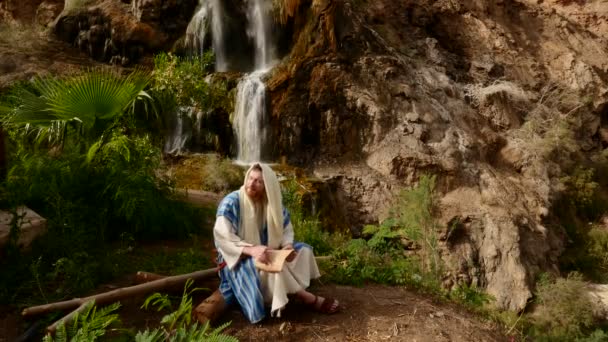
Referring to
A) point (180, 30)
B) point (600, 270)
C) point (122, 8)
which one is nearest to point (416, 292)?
point (600, 270)

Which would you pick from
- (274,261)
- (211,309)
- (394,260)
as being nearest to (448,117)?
(394,260)

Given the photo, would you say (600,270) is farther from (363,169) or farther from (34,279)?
(34,279)

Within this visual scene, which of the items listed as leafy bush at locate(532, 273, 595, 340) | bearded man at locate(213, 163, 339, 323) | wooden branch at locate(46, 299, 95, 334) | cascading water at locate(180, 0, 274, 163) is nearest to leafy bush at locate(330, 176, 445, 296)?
bearded man at locate(213, 163, 339, 323)

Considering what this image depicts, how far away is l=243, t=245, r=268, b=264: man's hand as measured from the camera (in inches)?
135

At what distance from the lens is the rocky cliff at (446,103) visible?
9727 millimetres

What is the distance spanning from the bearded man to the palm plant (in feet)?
7.75

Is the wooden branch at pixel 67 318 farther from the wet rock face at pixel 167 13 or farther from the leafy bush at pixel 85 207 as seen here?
the wet rock face at pixel 167 13

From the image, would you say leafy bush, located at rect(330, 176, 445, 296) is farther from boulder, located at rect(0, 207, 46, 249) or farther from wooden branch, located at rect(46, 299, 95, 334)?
boulder, located at rect(0, 207, 46, 249)

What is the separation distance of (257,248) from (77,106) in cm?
296

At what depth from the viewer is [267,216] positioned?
3.71 m

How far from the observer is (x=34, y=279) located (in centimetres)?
397

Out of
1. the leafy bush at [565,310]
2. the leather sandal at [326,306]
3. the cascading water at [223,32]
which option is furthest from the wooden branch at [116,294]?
the cascading water at [223,32]

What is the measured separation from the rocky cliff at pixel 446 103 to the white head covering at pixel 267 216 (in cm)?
497

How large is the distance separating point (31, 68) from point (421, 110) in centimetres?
957
